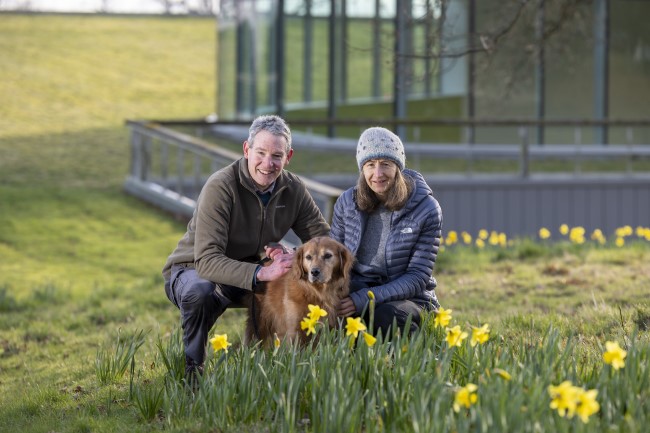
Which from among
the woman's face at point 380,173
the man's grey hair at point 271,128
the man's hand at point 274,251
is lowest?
the man's hand at point 274,251

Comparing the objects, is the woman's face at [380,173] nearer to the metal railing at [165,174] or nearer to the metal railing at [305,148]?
the metal railing at [305,148]

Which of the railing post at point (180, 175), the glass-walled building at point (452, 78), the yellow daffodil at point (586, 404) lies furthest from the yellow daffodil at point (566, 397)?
the glass-walled building at point (452, 78)

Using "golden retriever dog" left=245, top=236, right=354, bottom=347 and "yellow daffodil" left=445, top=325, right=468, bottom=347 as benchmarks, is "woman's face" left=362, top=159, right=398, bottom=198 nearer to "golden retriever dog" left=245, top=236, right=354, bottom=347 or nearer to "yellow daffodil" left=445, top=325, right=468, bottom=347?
"golden retriever dog" left=245, top=236, right=354, bottom=347

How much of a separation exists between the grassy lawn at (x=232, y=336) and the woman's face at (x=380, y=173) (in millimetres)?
742

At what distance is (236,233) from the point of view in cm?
543

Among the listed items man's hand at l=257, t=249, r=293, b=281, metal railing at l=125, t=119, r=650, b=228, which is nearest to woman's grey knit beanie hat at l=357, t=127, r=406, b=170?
man's hand at l=257, t=249, r=293, b=281

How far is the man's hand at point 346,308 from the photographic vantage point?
199 inches

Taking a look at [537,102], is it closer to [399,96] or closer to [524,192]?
[399,96]

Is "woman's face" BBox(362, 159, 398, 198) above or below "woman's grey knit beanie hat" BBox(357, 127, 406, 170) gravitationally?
below

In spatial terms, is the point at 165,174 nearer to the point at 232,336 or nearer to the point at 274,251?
the point at 232,336

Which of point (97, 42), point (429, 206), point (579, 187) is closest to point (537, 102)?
point (579, 187)

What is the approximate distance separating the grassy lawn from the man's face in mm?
836

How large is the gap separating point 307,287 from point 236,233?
66 cm

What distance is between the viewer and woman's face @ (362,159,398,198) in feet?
17.0
